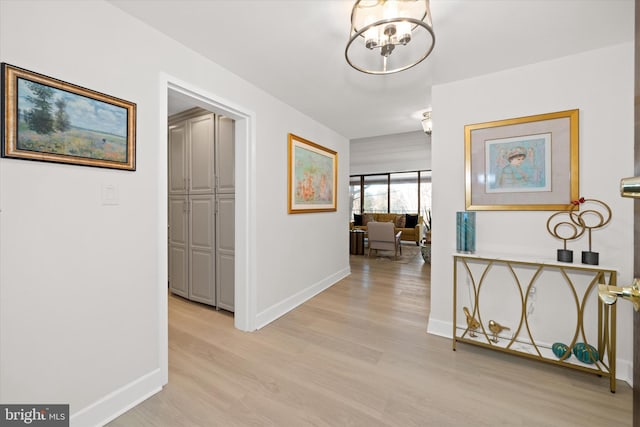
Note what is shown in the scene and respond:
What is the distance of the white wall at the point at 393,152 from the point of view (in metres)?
6.29

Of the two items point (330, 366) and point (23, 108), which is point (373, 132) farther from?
point (23, 108)

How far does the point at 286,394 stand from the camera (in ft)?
5.58

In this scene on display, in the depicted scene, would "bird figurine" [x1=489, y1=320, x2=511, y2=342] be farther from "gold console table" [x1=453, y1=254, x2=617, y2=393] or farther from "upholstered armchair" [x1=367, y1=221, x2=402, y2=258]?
"upholstered armchair" [x1=367, y1=221, x2=402, y2=258]

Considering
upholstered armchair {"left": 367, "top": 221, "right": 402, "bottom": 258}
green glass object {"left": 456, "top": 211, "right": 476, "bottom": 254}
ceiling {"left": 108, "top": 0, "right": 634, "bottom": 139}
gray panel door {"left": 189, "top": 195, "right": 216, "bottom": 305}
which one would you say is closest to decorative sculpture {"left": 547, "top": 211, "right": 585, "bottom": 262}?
green glass object {"left": 456, "top": 211, "right": 476, "bottom": 254}

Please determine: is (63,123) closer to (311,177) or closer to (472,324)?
(311,177)

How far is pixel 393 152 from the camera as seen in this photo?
6.74 m

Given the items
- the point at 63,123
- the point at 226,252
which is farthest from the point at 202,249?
the point at 63,123

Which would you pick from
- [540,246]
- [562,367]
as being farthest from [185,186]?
[562,367]

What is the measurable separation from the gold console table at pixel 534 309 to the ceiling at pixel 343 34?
5.06ft

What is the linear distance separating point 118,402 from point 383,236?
5.08m

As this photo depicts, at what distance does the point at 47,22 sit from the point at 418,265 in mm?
5483

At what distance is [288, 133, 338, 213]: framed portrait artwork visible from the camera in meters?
3.07

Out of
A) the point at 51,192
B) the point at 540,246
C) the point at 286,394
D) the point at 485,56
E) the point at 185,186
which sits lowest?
the point at 286,394

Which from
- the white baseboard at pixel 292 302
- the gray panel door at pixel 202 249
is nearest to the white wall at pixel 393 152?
the white baseboard at pixel 292 302
